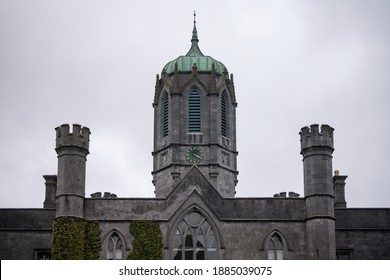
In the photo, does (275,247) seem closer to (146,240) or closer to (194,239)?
(194,239)

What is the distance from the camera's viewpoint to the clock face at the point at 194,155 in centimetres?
5538

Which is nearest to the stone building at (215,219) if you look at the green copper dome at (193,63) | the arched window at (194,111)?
the arched window at (194,111)

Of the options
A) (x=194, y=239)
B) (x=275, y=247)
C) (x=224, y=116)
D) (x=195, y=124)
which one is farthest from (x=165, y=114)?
(x=275, y=247)

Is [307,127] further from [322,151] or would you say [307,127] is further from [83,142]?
[83,142]

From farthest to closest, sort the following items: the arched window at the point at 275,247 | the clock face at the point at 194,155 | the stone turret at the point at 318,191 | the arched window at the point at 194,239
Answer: the clock face at the point at 194,155, the arched window at the point at 275,247, the arched window at the point at 194,239, the stone turret at the point at 318,191

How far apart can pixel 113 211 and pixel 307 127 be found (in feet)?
34.8

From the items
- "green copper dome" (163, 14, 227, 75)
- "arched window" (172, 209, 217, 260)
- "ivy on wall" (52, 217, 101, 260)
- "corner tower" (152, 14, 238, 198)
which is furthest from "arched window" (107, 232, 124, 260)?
"green copper dome" (163, 14, 227, 75)

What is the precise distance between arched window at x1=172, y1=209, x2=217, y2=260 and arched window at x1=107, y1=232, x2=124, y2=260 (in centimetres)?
260

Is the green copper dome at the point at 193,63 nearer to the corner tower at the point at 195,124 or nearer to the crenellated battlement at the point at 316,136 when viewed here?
the corner tower at the point at 195,124

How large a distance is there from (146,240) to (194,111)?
1851 cm

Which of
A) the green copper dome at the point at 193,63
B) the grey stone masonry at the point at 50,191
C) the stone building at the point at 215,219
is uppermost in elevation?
the green copper dome at the point at 193,63

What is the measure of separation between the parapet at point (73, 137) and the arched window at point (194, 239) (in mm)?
6309

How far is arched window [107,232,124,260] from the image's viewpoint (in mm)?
39562

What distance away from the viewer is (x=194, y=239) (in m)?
39.8
